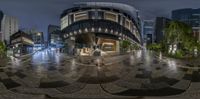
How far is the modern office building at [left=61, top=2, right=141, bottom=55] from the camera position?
2.12 m

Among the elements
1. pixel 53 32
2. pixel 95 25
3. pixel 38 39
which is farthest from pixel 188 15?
pixel 38 39

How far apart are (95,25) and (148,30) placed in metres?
0.91

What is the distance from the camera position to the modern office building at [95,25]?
2.12 m

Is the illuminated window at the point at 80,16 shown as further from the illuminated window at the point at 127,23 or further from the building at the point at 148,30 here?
the building at the point at 148,30

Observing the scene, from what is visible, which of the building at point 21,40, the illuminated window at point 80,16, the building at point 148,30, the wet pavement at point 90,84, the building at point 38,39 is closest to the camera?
the wet pavement at point 90,84

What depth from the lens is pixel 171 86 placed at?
2.21 m

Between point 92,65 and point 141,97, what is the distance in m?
1.14

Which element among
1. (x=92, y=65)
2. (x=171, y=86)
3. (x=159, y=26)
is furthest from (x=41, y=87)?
(x=159, y=26)

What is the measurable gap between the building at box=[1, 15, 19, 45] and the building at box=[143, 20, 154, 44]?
1.79 metres

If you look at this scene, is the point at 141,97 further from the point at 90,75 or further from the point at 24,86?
the point at 24,86

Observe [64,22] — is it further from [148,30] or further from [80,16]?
[148,30]

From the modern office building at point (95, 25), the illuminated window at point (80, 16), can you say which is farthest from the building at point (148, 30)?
the illuminated window at point (80, 16)

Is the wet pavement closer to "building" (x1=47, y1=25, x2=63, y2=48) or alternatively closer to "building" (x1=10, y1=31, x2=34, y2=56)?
"building" (x1=47, y1=25, x2=63, y2=48)

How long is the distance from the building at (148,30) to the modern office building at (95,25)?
0.65 feet
